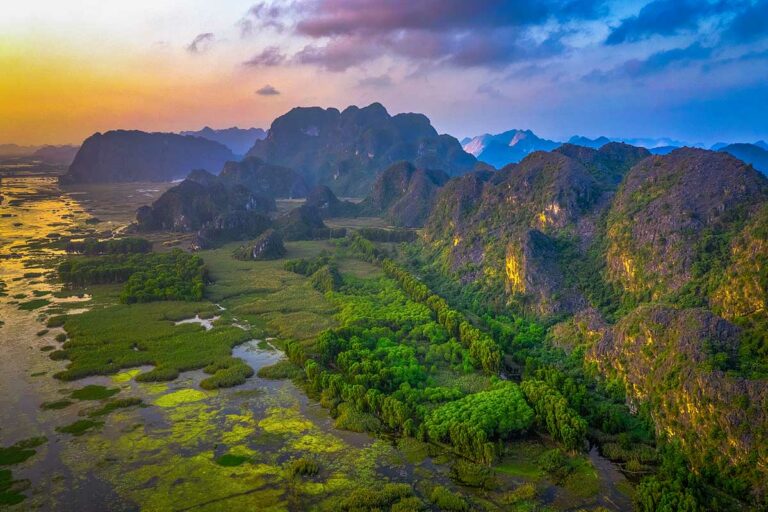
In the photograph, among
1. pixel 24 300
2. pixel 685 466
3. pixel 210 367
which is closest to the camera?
pixel 685 466

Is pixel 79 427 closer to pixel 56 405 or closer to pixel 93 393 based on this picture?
pixel 56 405

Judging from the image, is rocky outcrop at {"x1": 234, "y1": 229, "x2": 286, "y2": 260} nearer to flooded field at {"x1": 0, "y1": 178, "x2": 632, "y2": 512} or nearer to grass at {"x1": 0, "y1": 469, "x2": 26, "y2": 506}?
flooded field at {"x1": 0, "y1": 178, "x2": 632, "y2": 512}

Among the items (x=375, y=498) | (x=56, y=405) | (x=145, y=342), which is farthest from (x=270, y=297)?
(x=375, y=498)

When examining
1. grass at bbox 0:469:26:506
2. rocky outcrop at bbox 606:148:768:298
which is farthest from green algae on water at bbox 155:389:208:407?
rocky outcrop at bbox 606:148:768:298

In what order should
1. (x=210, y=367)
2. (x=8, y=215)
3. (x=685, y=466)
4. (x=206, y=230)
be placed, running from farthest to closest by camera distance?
(x=8, y=215)
(x=206, y=230)
(x=210, y=367)
(x=685, y=466)

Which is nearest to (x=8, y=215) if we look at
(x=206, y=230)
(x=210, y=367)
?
(x=206, y=230)

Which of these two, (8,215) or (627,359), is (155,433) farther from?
(8,215)

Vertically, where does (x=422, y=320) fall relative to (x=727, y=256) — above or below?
below
